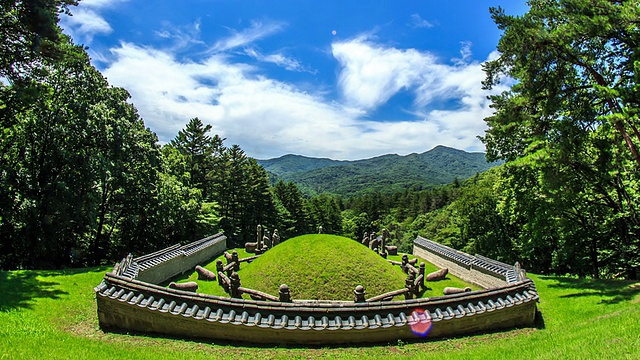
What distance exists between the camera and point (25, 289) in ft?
38.0

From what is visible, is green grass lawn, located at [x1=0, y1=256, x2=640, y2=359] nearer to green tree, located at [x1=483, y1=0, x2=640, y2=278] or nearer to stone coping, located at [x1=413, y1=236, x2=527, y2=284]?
stone coping, located at [x1=413, y1=236, x2=527, y2=284]

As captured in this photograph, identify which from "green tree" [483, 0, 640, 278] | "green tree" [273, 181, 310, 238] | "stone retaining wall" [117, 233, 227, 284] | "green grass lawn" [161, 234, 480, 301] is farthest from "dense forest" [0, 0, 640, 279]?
"green tree" [273, 181, 310, 238]

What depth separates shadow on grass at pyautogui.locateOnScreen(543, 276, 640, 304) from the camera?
433 inches

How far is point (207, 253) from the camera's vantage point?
22.2 metres

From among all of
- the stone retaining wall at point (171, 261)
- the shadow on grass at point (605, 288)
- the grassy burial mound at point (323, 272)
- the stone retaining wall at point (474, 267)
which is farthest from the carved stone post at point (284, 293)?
the shadow on grass at point (605, 288)

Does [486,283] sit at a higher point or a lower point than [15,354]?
lower

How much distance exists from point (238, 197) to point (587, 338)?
38.3 metres

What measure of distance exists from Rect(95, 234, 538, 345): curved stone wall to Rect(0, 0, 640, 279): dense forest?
6095 millimetres

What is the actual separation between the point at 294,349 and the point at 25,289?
10.7 metres

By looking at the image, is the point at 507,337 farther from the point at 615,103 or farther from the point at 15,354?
the point at 15,354

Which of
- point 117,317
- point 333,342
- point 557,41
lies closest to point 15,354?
point 117,317

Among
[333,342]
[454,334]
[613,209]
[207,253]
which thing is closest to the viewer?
[333,342]

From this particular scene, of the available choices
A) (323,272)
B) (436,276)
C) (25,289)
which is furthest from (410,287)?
(25,289)

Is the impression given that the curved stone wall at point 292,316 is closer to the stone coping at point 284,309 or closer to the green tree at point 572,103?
the stone coping at point 284,309
